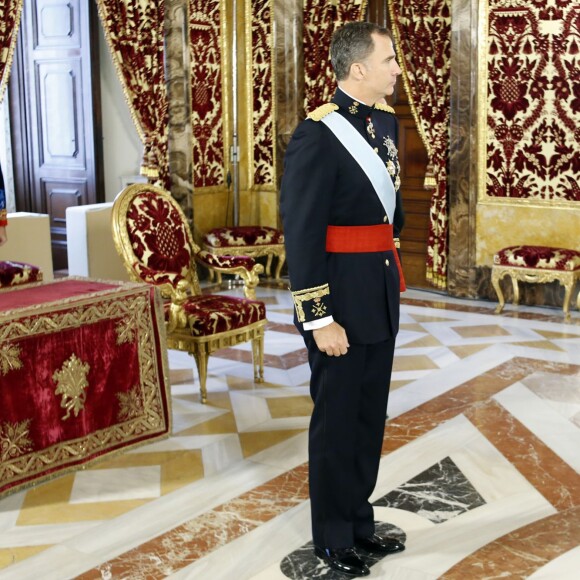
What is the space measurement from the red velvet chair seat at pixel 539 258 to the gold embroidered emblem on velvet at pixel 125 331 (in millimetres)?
3610

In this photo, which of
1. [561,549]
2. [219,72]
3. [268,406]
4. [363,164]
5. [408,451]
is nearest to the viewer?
[363,164]

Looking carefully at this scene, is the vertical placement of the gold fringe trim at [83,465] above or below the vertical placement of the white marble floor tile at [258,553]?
above

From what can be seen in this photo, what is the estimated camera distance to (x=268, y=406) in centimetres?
474

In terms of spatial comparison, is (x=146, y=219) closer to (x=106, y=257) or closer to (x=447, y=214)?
(x=106, y=257)

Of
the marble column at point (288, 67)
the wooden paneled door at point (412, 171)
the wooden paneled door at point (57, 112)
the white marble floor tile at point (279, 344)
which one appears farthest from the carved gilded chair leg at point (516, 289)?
the wooden paneled door at point (57, 112)

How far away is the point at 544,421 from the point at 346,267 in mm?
2097

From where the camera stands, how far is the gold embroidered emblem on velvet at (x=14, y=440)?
359 cm

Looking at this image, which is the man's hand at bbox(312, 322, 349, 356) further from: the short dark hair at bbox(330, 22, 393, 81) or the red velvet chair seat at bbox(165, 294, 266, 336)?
the red velvet chair seat at bbox(165, 294, 266, 336)

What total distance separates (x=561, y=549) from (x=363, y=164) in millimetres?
1427

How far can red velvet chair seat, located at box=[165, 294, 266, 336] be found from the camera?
15.3 ft

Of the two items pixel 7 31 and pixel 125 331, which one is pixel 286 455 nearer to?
pixel 125 331

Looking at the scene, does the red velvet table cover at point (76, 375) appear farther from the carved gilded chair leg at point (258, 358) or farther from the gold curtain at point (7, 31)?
the gold curtain at point (7, 31)

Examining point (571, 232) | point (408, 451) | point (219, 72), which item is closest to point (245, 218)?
point (219, 72)

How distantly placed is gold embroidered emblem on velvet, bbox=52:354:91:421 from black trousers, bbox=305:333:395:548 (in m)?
1.27
